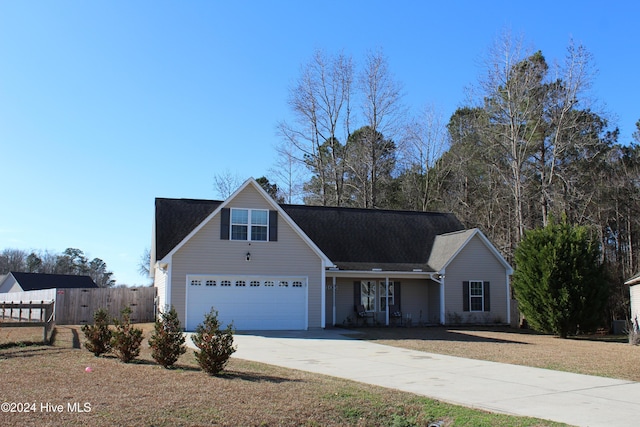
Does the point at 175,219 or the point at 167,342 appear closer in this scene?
the point at 167,342

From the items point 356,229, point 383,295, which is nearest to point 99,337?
point 383,295

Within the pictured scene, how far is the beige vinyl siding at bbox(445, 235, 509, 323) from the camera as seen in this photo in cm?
2709

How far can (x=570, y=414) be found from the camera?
8.29 m

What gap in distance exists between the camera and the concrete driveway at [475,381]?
28.3 ft

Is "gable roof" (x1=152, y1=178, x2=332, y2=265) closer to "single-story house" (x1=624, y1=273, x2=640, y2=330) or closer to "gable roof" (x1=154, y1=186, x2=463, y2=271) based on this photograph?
"gable roof" (x1=154, y1=186, x2=463, y2=271)

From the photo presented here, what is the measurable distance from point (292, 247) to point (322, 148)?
20382mm

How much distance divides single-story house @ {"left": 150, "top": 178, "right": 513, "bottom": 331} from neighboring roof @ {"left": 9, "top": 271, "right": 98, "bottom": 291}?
88.2 ft

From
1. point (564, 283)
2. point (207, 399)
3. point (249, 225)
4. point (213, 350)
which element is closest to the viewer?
point (207, 399)

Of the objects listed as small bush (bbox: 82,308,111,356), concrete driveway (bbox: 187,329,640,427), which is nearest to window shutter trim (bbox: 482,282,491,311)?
concrete driveway (bbox: 187,329,640,427)

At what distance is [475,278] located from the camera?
1083 inches

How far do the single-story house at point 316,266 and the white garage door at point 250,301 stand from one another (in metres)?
0.04

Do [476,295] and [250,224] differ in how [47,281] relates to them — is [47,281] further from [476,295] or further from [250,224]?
[476,295]

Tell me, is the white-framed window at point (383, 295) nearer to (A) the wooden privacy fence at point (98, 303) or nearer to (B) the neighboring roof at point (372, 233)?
(B) the neighboring roof at point (372, 233)

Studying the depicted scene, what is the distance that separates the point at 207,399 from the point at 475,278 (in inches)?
834
